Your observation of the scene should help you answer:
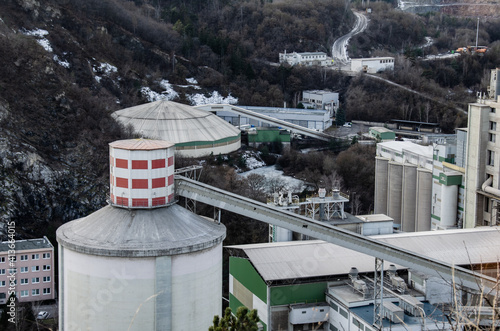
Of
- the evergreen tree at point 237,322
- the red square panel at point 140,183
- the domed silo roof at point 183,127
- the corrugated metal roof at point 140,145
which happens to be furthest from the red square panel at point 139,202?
the domed silo roof at point 183,127

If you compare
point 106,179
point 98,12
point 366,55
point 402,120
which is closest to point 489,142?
point 106,179

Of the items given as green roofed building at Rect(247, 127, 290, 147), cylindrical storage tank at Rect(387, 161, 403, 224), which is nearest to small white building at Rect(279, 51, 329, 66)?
green roofed building at Rect(247, 127, 290, 147)

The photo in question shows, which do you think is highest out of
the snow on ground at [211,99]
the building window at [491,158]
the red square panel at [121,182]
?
the snow on ground at [211,99]

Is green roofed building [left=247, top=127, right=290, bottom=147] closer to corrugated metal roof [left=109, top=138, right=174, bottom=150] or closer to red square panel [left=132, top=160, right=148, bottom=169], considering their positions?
corrugated metal roof [left=109, top=138, right=174, bottom=150]

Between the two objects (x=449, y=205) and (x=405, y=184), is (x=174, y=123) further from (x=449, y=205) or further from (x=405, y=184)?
(x=449, y=205)

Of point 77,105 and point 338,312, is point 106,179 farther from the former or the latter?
point 338,312

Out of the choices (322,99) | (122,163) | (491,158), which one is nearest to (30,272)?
(122,163)

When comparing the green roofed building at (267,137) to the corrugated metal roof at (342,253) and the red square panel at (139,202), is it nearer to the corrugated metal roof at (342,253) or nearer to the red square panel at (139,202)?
the corrugated metal roof at (342,253)

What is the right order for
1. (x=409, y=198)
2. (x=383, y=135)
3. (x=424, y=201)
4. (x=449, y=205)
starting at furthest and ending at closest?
1. (x=383, y=135)
2. (x=409, y=198)
3. (x=424, y=201)
4. (x=449, y=205)
